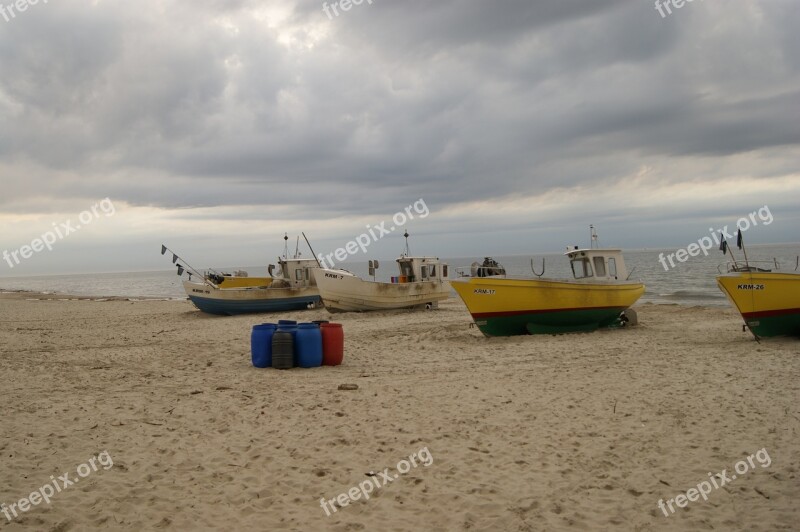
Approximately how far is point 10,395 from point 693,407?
973cm

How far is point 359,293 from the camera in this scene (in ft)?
77.6

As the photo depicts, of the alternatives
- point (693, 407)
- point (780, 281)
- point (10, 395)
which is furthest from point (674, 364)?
point (10, 395)

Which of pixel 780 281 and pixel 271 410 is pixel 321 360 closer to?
pixel 271 410

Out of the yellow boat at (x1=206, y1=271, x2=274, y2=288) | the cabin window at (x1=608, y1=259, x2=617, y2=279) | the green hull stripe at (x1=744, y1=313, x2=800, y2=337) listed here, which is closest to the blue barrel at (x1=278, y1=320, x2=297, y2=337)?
the cabin window at (x1=608, y1=259, x2=617, y2=279)

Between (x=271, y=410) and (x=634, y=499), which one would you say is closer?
(x=634, y=499)

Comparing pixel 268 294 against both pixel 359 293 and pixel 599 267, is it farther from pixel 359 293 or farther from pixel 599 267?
pixel 599 267

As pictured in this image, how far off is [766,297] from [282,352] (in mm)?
11187

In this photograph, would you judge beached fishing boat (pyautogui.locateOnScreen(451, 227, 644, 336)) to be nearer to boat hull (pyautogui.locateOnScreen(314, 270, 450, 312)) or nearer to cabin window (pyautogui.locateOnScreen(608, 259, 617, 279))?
cabin window (pyautogui.locateOnScreen(608, 259, 617, 279))

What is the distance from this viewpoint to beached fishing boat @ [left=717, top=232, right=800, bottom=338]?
13.6 m

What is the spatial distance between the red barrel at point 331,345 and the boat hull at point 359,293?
38.2 ft

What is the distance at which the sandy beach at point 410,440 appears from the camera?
4902 mm

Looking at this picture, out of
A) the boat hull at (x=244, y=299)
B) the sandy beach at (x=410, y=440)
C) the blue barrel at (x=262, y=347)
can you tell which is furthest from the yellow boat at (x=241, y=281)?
the blue barrel at (x=262, y=347)

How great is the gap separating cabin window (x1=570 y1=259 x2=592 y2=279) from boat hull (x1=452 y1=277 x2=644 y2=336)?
971 mm

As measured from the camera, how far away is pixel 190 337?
17.3 m
